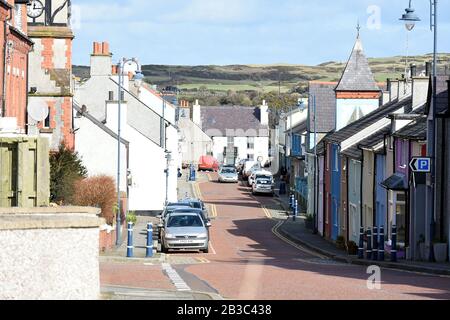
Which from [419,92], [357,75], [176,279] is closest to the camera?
[176,279]

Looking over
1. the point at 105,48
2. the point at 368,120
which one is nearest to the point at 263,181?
the point at 105,48

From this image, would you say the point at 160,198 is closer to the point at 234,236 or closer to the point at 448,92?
the point at 234,236

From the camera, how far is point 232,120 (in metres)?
165

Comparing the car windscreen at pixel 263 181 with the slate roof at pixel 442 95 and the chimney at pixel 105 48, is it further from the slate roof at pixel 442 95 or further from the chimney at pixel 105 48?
the slate roof at pixel 442 95

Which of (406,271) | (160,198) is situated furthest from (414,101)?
(160,198)

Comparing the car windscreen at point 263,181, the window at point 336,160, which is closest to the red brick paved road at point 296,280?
the window at point 336,160

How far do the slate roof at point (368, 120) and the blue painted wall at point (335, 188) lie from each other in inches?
28.4

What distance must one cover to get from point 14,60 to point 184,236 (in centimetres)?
893

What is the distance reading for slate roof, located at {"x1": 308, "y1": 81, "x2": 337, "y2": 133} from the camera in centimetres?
6606

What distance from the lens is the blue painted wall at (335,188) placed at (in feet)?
179

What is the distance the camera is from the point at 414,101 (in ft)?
154

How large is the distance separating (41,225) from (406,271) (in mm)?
18725

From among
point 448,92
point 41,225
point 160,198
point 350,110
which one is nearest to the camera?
point 41,225

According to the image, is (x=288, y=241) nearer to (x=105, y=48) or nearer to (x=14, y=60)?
(x=14, y=60)
